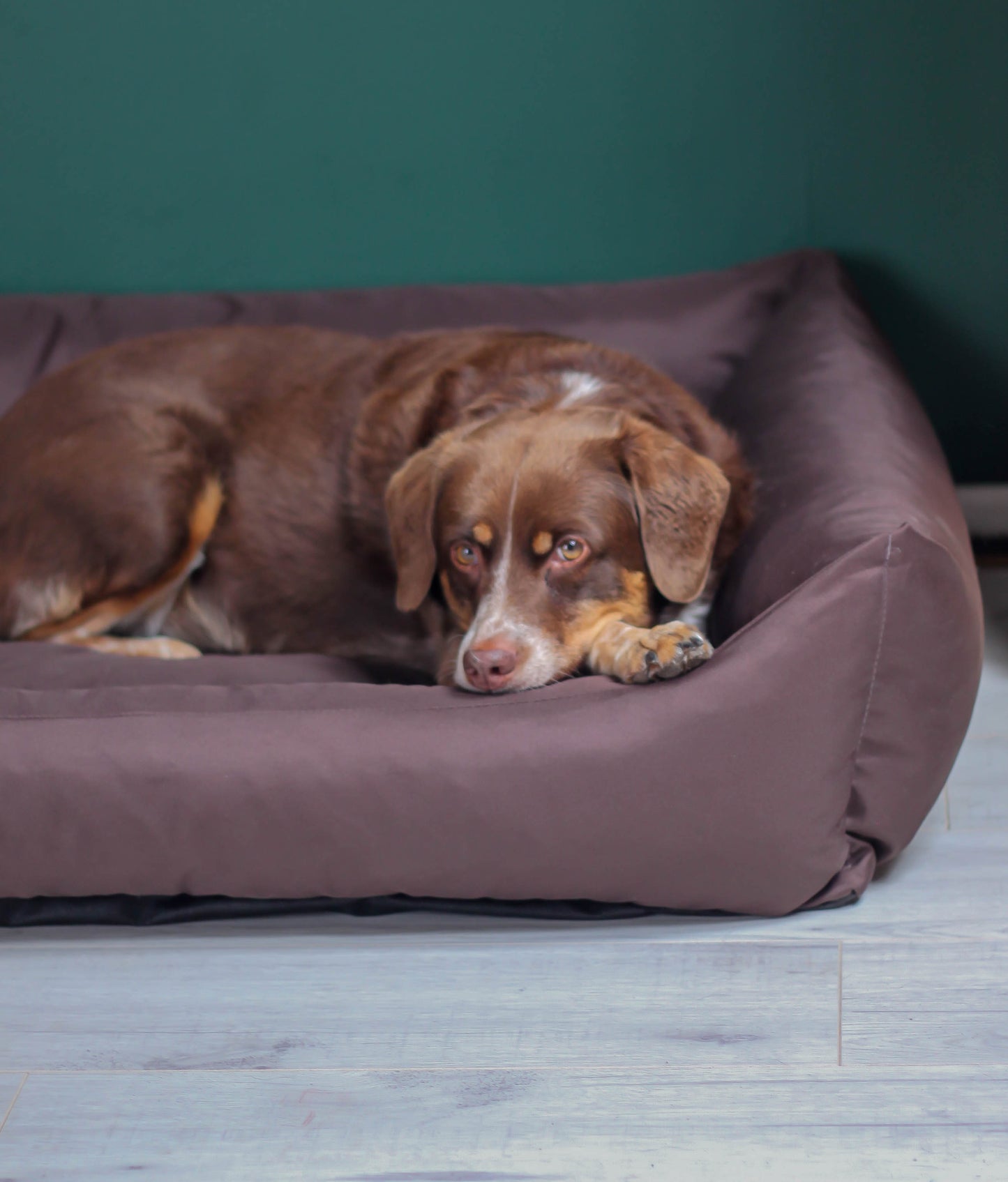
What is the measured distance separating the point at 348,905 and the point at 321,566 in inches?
36.6

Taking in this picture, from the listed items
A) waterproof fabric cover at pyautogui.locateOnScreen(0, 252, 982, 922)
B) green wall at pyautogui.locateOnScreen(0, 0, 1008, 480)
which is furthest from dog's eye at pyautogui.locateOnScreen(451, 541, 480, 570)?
green wall at pyautogui.locateOnScreen(0, 0, 1008, 480)

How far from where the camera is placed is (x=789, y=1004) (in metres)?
1.93

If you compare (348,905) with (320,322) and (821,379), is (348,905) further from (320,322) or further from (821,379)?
(320,322)

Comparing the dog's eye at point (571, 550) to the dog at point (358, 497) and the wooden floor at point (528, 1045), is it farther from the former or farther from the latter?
the wooden floor at point (528, 1045)

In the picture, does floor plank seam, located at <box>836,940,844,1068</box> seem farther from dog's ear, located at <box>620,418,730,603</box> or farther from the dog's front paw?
dog's ear, located at <box>620,418,730,603</box>

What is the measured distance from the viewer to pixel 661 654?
6.93 feet

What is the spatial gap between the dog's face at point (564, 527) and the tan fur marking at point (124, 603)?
73cm

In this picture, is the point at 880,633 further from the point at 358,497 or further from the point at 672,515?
the point at 358,497

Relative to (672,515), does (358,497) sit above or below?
below

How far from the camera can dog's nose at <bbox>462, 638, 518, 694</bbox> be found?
7.14ft

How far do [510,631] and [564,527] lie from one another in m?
0.22

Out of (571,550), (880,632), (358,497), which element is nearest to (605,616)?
(571,550)

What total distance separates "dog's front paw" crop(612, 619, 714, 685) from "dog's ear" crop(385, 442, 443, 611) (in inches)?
17.8

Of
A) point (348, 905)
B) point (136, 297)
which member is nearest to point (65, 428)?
point (136, 297)
